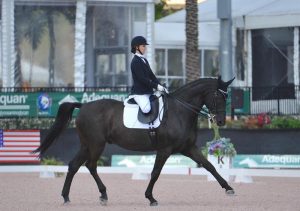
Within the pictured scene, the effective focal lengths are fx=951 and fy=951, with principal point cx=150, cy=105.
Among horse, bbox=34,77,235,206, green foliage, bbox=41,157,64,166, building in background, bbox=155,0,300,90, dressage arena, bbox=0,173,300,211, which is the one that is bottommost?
dressage arena, bbox=0,173,300,211

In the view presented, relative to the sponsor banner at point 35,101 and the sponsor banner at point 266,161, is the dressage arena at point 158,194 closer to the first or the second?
the sponsor banner at point 266,161

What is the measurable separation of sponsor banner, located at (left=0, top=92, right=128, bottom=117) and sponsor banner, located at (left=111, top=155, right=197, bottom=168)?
4.06 metres

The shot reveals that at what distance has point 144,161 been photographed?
2411 cm

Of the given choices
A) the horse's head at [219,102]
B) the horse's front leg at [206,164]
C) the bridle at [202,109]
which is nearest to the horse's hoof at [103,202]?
the horse's front leg at [206,164]

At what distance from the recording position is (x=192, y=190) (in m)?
18.5

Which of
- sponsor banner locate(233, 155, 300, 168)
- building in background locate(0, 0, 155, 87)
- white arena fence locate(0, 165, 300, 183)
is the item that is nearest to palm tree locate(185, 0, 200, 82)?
building in background locate(0, 0, 155, 87)

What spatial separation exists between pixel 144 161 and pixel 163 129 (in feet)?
28.9

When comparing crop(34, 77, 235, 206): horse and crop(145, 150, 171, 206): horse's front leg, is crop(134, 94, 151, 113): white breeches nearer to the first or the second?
crop(34, 77, 235, 206): horse

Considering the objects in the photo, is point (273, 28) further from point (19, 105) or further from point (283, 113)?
point (19, 105)

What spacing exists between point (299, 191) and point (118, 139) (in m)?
→ 4.46

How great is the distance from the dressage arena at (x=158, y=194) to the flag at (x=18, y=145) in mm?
951

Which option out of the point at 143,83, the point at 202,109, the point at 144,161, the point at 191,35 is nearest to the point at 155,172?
the point at 202,109

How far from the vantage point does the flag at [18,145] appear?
78.8ft

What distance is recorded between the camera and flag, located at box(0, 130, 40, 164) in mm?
24031
